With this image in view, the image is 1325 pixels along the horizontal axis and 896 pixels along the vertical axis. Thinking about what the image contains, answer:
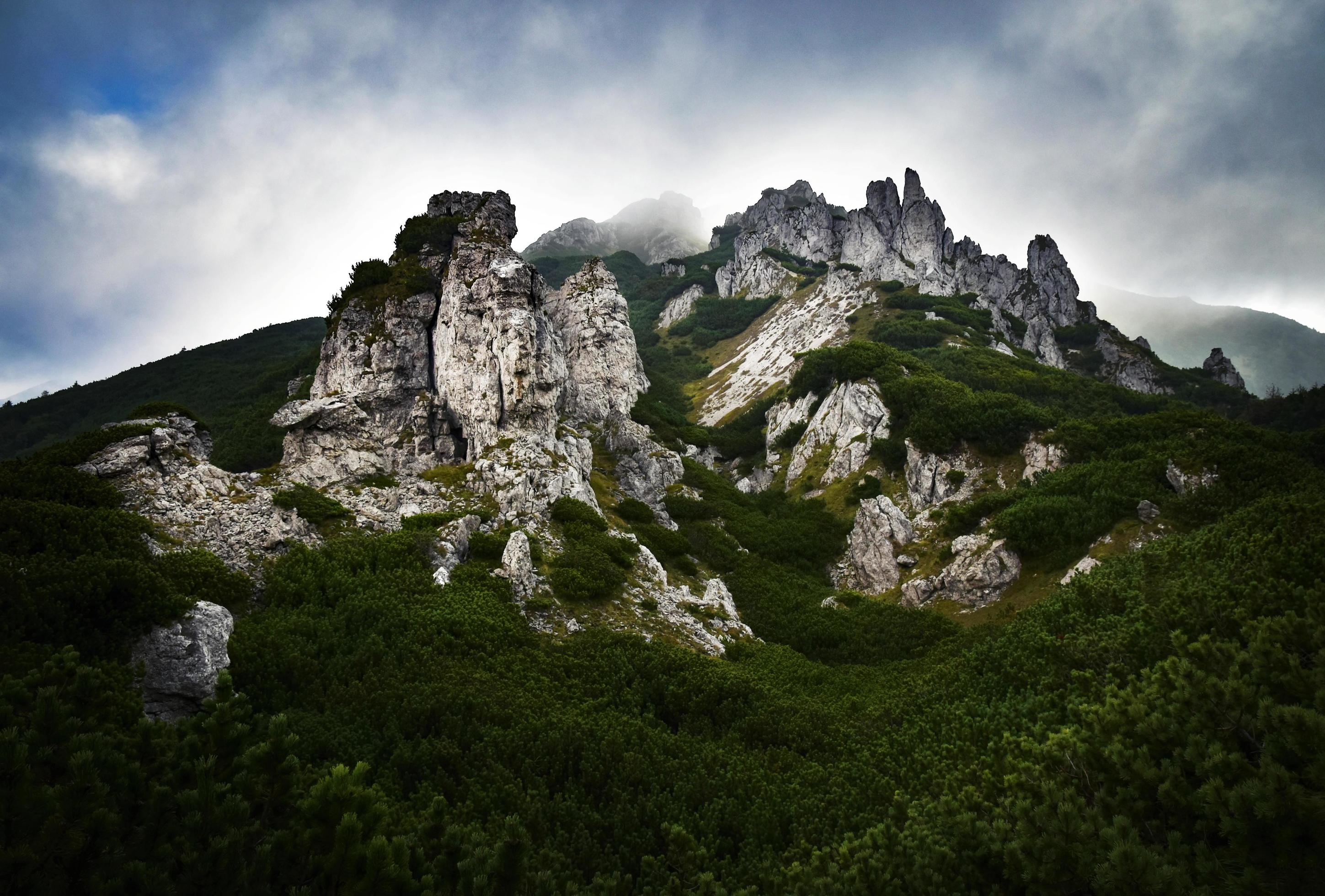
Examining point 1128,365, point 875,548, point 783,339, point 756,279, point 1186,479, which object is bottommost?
point 875,548

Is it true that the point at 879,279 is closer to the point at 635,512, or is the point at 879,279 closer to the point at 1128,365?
the point at 1128,365

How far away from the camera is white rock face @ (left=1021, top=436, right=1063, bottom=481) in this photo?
154ft

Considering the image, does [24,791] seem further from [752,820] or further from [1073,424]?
[1073,424]

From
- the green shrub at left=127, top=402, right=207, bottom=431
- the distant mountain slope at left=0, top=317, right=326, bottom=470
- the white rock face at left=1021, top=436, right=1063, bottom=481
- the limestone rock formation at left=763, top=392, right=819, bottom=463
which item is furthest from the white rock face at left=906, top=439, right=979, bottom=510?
the distant mountain slope at left=0, top=317, right=326, bottom=470

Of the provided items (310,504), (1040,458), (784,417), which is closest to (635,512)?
(310,504)

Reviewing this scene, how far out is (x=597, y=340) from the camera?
70.4m

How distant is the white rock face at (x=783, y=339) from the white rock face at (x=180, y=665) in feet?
243

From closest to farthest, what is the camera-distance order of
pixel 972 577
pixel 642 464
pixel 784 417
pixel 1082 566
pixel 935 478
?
pixel 1082 566
pixel 972 577
pixel 935 478
pixel 642 464
pixel 784 417

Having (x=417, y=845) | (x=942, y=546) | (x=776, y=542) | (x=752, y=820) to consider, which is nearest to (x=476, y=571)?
(x=752, y=820)

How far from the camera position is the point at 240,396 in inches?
2608

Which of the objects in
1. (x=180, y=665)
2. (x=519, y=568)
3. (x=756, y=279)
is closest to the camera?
(x=180, y=665)

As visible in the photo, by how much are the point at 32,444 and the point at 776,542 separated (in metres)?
92.8

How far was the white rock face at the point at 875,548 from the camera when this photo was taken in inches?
1742

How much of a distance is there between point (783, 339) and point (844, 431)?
47.4 metres
